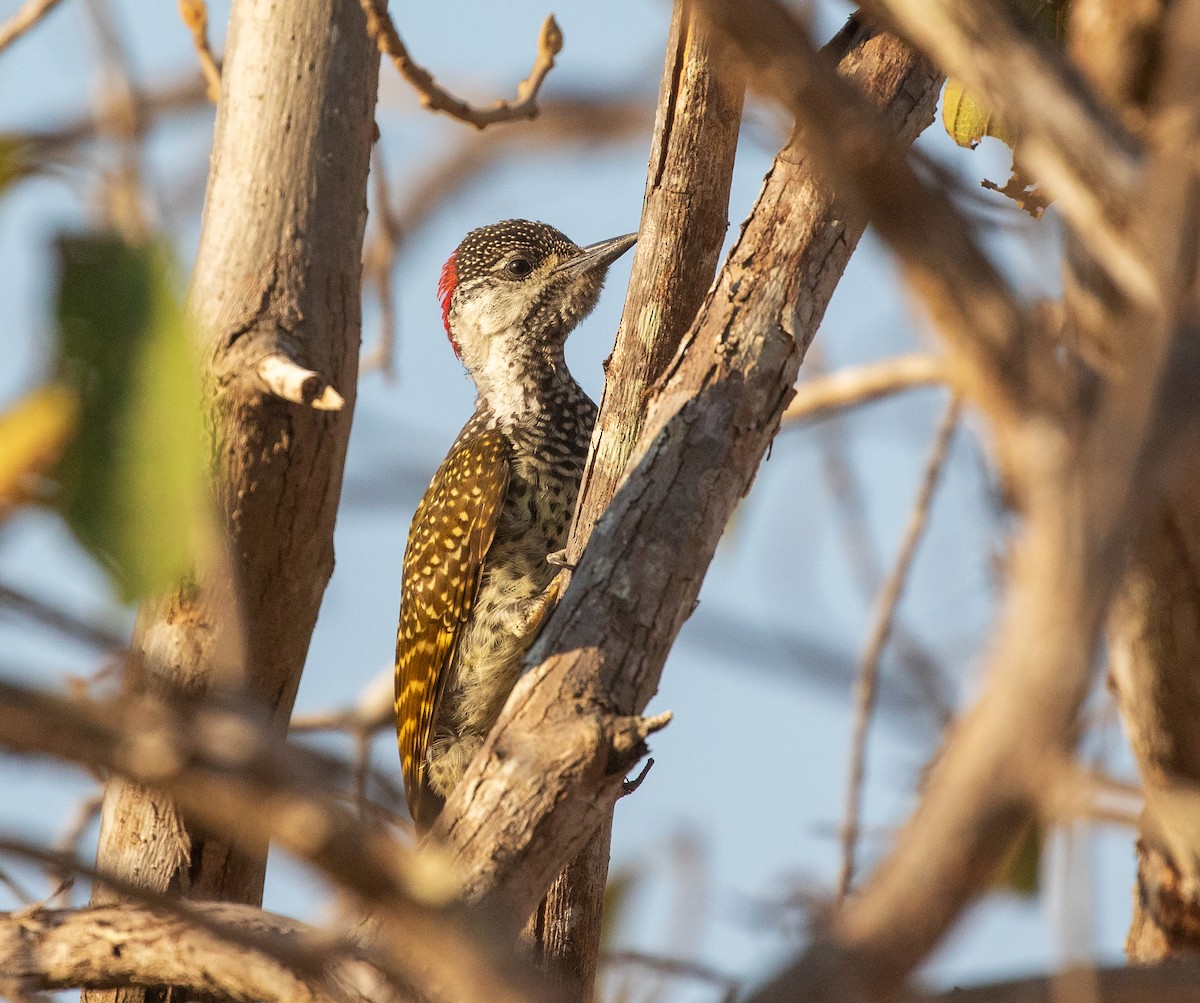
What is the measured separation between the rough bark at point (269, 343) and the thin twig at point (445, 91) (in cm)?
6

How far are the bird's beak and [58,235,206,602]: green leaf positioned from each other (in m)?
3.85

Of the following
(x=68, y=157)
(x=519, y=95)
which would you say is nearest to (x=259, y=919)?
(x=68, y=157)

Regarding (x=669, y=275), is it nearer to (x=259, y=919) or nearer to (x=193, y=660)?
(x=193, y=660)

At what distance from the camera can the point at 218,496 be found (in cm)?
287

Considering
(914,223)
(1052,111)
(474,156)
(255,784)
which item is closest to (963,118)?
(1052,111)

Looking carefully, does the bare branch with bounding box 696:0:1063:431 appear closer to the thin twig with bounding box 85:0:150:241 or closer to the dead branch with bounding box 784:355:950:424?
the thin twig with bounding box 85:0:150:241

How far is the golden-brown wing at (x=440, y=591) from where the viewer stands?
4285 millimetres

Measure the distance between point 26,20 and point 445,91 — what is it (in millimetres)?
1106

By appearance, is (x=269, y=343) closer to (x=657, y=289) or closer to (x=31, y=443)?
(x=657, y=289)

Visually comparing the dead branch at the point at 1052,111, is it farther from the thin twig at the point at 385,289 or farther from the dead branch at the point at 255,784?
the thin twig at the point at 385,289

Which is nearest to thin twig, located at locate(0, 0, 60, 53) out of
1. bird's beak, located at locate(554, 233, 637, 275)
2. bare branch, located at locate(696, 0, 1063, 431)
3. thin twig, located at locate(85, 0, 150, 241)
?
thin twig, located at locate(85, 0, 150, 241)

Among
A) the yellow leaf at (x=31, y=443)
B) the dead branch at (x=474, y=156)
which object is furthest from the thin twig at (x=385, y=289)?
the yellow leaf at (x=31, y=443)

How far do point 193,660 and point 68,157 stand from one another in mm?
1555

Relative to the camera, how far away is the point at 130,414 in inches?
46.5
